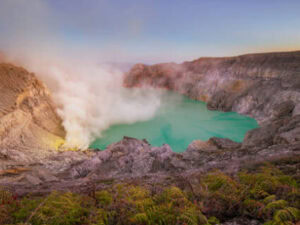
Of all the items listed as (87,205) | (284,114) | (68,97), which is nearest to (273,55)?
(284,114)

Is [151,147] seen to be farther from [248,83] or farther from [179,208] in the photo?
[248,83]

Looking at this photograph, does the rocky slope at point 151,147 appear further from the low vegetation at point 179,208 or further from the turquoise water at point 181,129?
the turquoise water at point 181,129

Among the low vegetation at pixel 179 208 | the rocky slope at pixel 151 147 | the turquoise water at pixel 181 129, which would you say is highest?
the low vegetation at pixel 179 208

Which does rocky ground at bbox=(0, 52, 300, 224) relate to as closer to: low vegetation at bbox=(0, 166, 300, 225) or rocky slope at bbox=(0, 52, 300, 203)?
rocky slope at bbox=(0, 52, 300, 203)

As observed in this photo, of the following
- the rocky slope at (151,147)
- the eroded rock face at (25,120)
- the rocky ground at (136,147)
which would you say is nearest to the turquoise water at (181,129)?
the rocky ground at (136,147)

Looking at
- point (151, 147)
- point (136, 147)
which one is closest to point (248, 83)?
point (151, 147)

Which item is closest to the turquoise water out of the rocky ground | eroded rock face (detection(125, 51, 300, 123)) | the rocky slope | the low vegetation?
eroded rock face (detection(125, 51, 300, 123))
